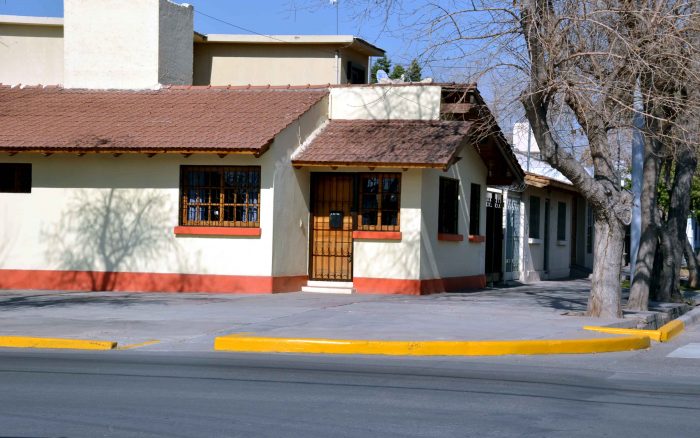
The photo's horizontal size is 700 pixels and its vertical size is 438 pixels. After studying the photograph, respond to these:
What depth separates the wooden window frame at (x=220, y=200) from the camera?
19047mm

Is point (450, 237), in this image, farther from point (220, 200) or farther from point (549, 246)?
point (549, 246)

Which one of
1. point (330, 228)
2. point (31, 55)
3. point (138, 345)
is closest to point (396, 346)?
point (138, 345)

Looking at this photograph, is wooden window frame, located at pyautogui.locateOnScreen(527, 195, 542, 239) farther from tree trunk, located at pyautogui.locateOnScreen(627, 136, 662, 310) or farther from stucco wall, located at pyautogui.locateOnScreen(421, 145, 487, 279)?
tree trunk, located at pyautogui.locateOnScreen(627, 136, 662, 310)

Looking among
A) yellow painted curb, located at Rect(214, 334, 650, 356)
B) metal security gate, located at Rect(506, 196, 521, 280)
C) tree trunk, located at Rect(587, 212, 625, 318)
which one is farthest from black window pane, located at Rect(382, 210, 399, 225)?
yellow painted curb, located at Rect(214, 334, 650, 356)

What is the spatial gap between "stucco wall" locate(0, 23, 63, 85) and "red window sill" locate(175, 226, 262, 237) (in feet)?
28.5

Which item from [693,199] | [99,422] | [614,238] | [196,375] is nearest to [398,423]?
[99,422]

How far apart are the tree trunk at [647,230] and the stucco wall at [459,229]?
4.22 metres

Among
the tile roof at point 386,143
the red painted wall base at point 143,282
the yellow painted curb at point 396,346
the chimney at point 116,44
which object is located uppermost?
the chimney at point 116,44

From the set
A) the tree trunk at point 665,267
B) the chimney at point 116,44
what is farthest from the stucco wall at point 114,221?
the tree trunk at point 665,267

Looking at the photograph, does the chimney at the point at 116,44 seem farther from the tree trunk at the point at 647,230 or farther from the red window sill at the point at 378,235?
the tree trunk at the point at 647,230

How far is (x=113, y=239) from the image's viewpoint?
1973 cm

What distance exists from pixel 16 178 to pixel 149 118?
309cm

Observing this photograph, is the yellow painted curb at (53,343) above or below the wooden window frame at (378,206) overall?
below

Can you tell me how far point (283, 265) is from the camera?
63.2 ft
